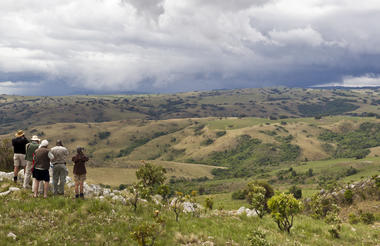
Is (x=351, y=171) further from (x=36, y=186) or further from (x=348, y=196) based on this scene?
(x=36, y=186)

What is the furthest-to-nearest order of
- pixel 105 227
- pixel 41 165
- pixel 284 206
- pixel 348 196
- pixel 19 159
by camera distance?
1. pixel 348 196
2. pixel 19 159
3. pixel 41 165
4. pixel 284 206
5. pixel 105 227

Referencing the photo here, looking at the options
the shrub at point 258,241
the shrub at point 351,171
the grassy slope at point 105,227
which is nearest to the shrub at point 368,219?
the grassy slope at point 105,227

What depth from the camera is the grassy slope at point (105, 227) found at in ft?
41.0

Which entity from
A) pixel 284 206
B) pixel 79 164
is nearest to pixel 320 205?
pixel 284 206

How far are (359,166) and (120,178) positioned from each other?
9503cm

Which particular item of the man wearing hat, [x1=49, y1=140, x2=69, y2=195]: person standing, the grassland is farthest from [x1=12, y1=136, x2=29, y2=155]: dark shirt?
the grassland

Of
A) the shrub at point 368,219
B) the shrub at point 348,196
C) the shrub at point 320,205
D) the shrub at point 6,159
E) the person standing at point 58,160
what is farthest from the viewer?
the shrub at point 6,159

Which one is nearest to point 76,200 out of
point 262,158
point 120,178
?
point 120,178

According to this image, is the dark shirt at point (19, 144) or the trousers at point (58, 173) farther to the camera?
the dark shirt at point (19, 144)

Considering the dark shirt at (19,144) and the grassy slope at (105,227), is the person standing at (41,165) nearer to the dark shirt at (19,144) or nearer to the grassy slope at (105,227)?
the grassy slope at (105,227)

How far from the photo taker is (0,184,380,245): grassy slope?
12.5 metres

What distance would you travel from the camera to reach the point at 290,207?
16.1m

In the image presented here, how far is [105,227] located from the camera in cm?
1382

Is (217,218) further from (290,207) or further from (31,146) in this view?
(31,146)
